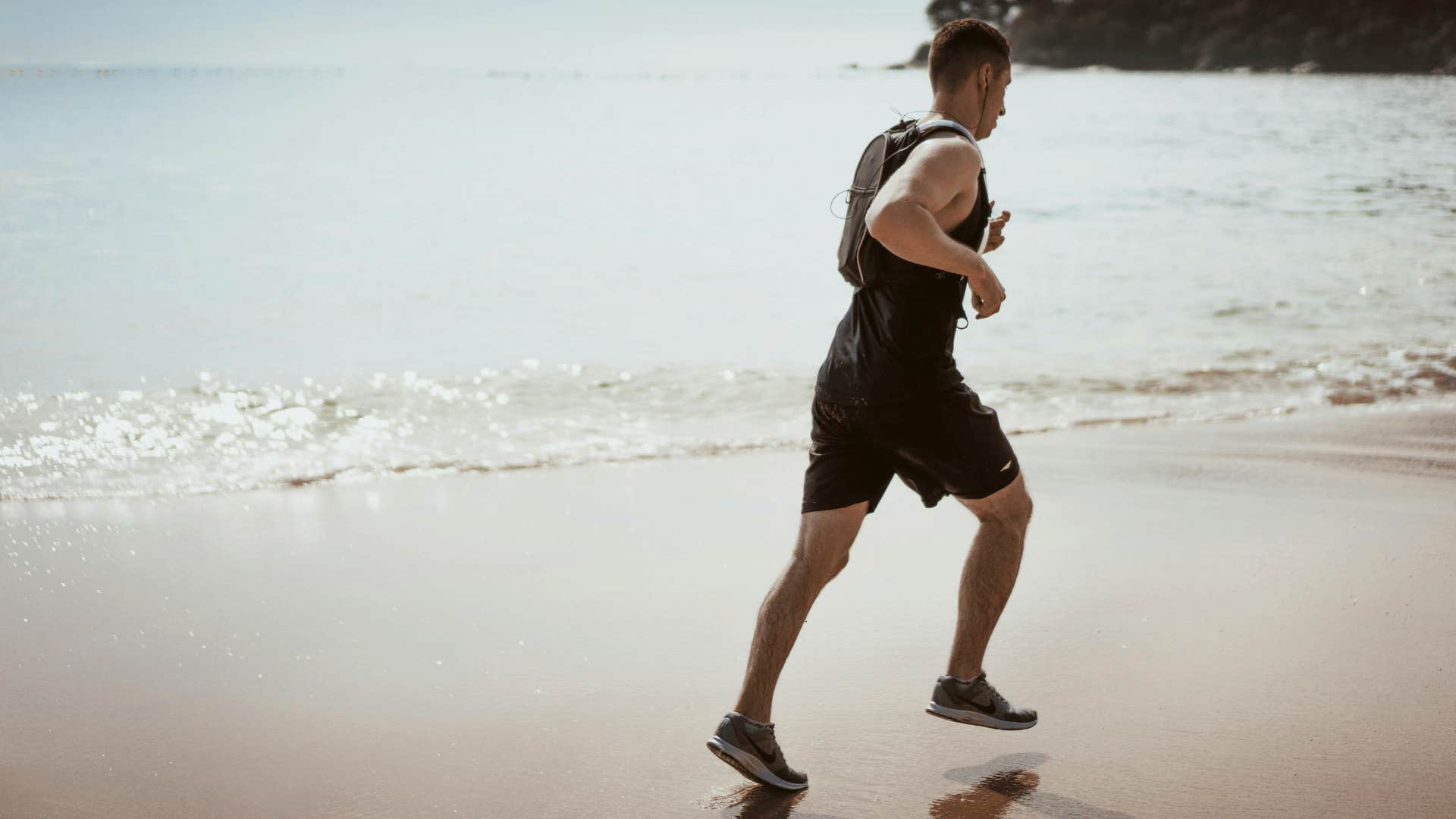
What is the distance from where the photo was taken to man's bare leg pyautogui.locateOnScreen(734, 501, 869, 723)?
9.75 feet

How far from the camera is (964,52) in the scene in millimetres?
2922

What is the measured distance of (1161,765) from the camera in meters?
3.17

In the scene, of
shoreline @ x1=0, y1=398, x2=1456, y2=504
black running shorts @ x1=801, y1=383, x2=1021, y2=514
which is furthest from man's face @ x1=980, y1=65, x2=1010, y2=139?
shoreline @ x1=0, y1=398, x2=1456, y2=504

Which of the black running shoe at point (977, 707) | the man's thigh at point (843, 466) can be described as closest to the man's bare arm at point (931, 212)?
the man's thigh at point (843, 466)

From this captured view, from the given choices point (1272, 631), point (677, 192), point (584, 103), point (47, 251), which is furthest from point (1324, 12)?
point (1272, 631)

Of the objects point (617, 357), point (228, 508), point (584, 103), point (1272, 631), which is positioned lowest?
point (1272, 631)

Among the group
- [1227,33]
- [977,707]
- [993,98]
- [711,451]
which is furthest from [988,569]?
[1227,33]

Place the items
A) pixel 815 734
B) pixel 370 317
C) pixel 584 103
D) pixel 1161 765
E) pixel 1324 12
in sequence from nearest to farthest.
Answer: pixel 1161 765, pixel 815 734, pixel 370 317, pixel 584 103, pixel 1324 12

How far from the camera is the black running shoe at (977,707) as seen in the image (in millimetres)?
3195

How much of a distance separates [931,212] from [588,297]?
1440cm

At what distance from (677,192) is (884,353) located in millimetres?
30678

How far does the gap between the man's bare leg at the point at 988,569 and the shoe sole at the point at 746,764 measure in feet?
1.84

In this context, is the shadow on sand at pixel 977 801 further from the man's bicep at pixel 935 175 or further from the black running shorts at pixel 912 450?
the man's bicep at pixel 935 175

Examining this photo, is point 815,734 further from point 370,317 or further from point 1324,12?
point 1324,12
